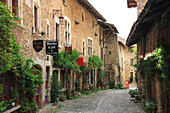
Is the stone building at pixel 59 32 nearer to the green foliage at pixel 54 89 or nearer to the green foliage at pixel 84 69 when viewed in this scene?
the green foliage at pixel 54 89

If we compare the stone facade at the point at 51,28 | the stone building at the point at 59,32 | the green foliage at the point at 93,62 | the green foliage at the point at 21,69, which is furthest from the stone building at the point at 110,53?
the green foliage at the point at 21,69

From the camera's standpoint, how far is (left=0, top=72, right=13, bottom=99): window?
6272 millimetres

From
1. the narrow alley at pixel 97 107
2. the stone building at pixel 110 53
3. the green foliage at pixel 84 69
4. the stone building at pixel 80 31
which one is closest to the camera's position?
the narrow alley at pixel 97 107

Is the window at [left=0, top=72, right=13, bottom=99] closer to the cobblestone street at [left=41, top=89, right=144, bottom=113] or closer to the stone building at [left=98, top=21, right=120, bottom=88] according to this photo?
the cobblestone street at [left=41, top=89, right=144, bottom=113]

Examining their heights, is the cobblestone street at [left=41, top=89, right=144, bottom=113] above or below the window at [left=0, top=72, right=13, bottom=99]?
below

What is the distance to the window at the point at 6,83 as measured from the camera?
6.27m

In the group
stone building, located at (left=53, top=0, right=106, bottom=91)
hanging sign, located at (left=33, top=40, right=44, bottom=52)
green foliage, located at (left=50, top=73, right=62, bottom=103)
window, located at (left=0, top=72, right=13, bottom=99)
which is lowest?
green foliage, located at (left=50, top=73, right=62, bottom=103)

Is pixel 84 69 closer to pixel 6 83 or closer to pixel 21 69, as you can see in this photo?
pixel 21 69

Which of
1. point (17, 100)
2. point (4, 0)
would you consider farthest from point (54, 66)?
point (4, 0)

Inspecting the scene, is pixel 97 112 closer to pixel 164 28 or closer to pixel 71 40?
pixel 164 28

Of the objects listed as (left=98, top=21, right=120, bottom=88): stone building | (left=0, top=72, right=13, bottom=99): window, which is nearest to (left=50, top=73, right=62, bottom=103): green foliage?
(left=0, top=72, right=13, bottom=99): window

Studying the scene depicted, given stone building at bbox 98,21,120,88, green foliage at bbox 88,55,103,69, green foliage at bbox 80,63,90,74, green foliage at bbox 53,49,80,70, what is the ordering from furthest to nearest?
stone building at bbox 98,21,120,88, green foliage at bbox 88,55,103,69, green foliage at bbox 80,63,90,74, green foliage at bbox 53,49,80,70

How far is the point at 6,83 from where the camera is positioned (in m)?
6.52

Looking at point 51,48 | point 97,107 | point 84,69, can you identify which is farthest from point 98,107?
point 84,69
